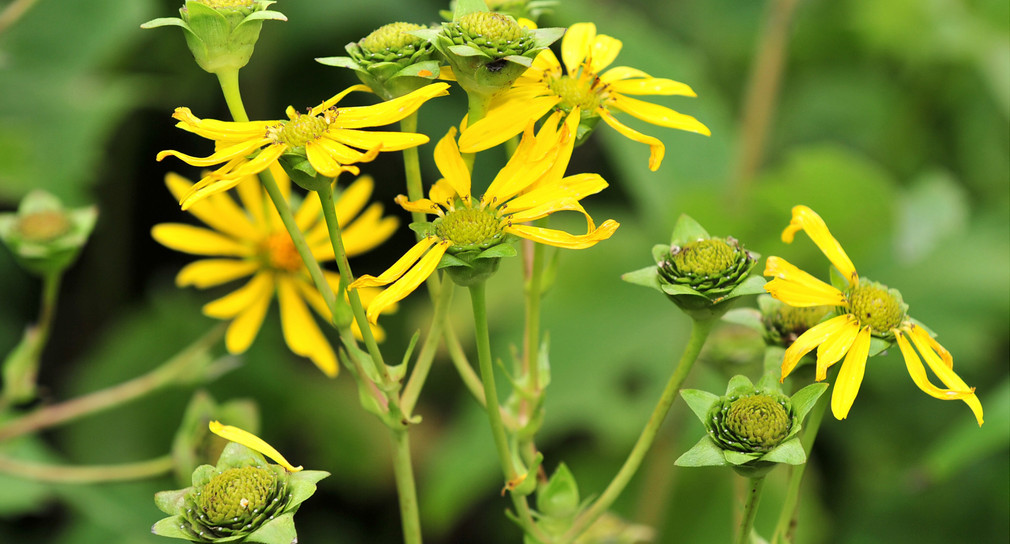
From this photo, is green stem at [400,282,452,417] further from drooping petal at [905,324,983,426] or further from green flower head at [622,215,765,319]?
drooping petal at [905,324,983,426]

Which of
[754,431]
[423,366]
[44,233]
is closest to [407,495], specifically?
[423,366]

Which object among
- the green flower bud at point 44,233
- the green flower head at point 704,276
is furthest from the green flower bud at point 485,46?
the green flower bud at point 44,233

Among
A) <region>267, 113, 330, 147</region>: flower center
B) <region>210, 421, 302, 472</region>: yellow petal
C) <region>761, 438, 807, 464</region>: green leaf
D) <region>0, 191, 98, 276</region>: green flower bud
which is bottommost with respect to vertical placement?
<region>0, 191, 98, 276</region>: green flower bud

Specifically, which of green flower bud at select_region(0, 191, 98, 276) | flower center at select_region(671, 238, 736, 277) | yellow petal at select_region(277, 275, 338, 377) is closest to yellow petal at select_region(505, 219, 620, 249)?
flower center at select_region(671, 238, 736, 277)

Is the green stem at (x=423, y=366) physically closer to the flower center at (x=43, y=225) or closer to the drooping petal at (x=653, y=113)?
the drooping petal at (x=653, y=113)

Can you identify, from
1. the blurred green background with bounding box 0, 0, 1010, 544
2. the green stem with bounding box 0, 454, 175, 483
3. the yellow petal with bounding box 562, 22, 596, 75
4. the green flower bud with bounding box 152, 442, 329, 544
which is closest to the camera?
the green flower bud with bounding box 152, 442, 329, 544

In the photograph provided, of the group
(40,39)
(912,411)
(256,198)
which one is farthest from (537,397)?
(40,39)

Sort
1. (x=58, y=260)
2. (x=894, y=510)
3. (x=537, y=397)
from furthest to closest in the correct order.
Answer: (x=894, y=510)
(x=58, y=260)
(x=537, y=397)

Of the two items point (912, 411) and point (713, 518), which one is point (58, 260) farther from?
point (912, 411)

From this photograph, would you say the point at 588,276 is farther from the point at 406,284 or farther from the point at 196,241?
the point at 406,284
